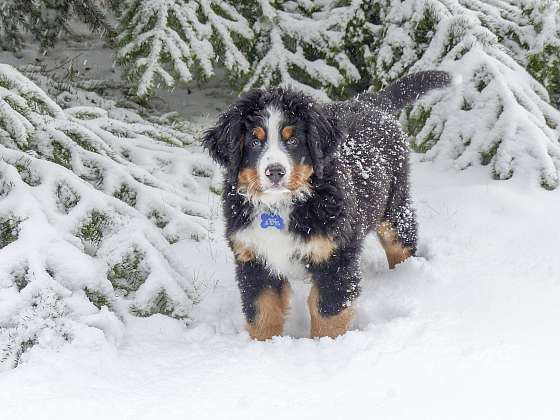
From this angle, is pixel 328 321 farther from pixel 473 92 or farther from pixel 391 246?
pixel 473 92

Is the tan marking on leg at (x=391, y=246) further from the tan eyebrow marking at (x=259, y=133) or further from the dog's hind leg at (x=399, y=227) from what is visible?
the tan eyebrow marking at (x=259, y=133)

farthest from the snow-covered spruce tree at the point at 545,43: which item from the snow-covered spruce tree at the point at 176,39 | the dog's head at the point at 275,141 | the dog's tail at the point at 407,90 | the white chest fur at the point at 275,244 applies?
the white chest fur at the point at 275,244

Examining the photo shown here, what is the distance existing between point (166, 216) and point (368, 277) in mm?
1578

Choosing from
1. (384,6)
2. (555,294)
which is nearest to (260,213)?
(555,294)

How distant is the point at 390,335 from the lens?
3346 millimetres

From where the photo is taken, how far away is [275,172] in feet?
9.99

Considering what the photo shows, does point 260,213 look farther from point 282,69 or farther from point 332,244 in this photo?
point 282,69

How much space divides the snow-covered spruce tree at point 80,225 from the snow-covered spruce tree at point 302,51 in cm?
165

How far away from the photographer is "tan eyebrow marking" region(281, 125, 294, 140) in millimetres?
3186

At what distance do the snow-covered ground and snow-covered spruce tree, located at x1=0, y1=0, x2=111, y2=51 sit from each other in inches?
111

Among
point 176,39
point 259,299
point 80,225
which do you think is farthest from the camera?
point 176,39

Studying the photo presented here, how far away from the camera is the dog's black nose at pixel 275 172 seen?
304 centimetres

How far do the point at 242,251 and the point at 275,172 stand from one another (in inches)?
24.7

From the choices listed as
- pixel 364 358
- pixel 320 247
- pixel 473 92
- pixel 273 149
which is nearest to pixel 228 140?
pixel 273 149
